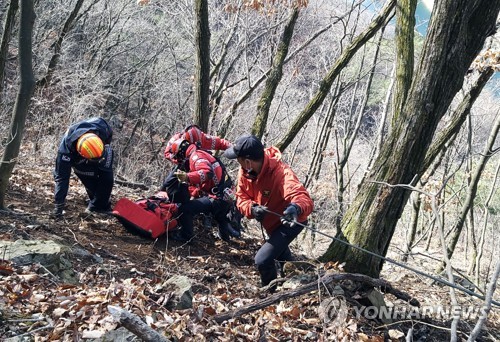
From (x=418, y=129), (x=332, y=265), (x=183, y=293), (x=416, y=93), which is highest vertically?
(x=416, y=93)

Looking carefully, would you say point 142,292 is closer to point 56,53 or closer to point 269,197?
point 269,197

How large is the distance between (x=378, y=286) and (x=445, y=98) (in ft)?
6.49

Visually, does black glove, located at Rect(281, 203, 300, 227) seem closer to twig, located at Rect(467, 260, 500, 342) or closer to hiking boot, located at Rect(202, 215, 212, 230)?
twig, located at Rect(467, 260, 500, 342)

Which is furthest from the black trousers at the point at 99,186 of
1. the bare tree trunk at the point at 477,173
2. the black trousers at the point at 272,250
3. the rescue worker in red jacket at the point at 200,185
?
the bare tree trunk at the point at 477,173

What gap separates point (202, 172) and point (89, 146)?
5.05 feet

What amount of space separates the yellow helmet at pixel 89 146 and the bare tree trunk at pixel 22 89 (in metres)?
0.89

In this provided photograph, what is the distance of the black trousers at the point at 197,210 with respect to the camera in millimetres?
6977

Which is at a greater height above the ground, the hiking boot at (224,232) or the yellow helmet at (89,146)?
the yellow helmet at (89,146)

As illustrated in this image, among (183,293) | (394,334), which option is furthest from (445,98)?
(183,293)

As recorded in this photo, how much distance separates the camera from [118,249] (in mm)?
6180

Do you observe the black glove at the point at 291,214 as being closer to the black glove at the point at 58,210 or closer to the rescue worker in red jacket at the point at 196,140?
the rescue worker in red jacket at the point at 196,140

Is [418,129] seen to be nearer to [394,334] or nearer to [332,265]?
[332,265]

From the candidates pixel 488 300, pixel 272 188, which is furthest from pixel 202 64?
pixel 488 300

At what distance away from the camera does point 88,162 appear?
22.6 feet
